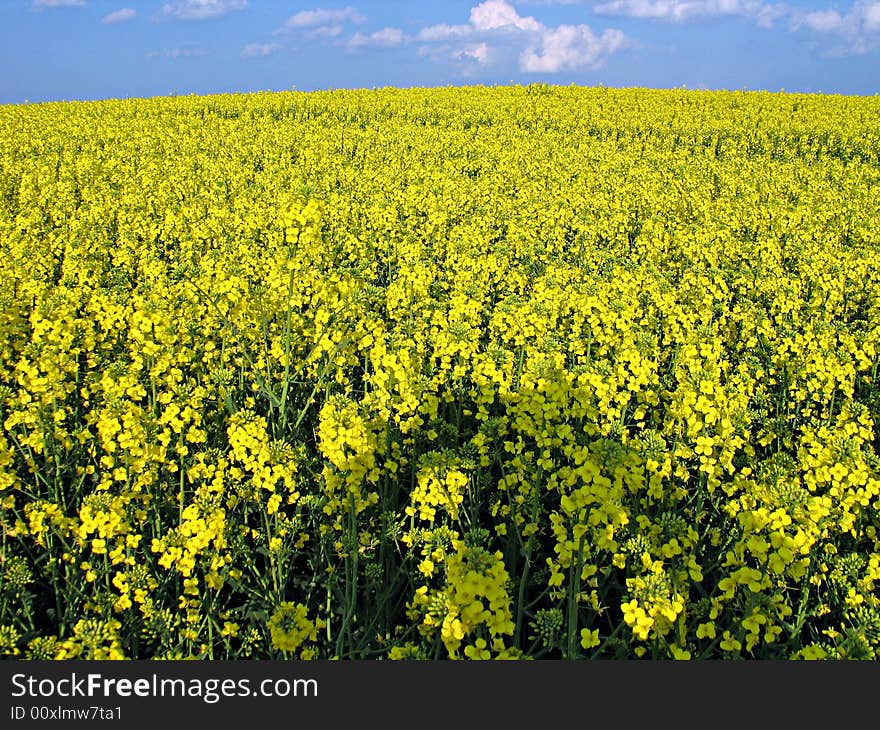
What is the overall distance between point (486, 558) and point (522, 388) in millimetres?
1961

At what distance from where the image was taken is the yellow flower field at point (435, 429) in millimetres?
3453

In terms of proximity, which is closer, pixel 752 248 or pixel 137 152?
pixel 752 248

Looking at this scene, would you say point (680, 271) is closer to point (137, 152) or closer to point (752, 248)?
point (752, 248)

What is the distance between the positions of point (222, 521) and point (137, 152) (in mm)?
18164

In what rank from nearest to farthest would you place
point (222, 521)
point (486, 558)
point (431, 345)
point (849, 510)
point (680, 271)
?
1. point (486, 558)
2. point (222, 521)
3. point (849, 510)
4. point (431, 345)
5. point (680, 271)

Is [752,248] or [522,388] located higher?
[752,248]

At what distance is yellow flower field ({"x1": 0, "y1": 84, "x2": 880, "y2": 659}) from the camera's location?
11.3ft

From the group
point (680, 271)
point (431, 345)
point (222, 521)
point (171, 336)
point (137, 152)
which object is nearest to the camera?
point (222, 521)

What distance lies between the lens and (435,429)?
17.1 ft

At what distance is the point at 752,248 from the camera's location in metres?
10.1

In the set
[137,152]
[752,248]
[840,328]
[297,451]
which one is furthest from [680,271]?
[137,152]

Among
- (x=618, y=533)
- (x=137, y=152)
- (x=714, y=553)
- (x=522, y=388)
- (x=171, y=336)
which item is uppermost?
(x=137, y=152)

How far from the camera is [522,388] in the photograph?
179 inches

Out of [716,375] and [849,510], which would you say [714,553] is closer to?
[849,510]
